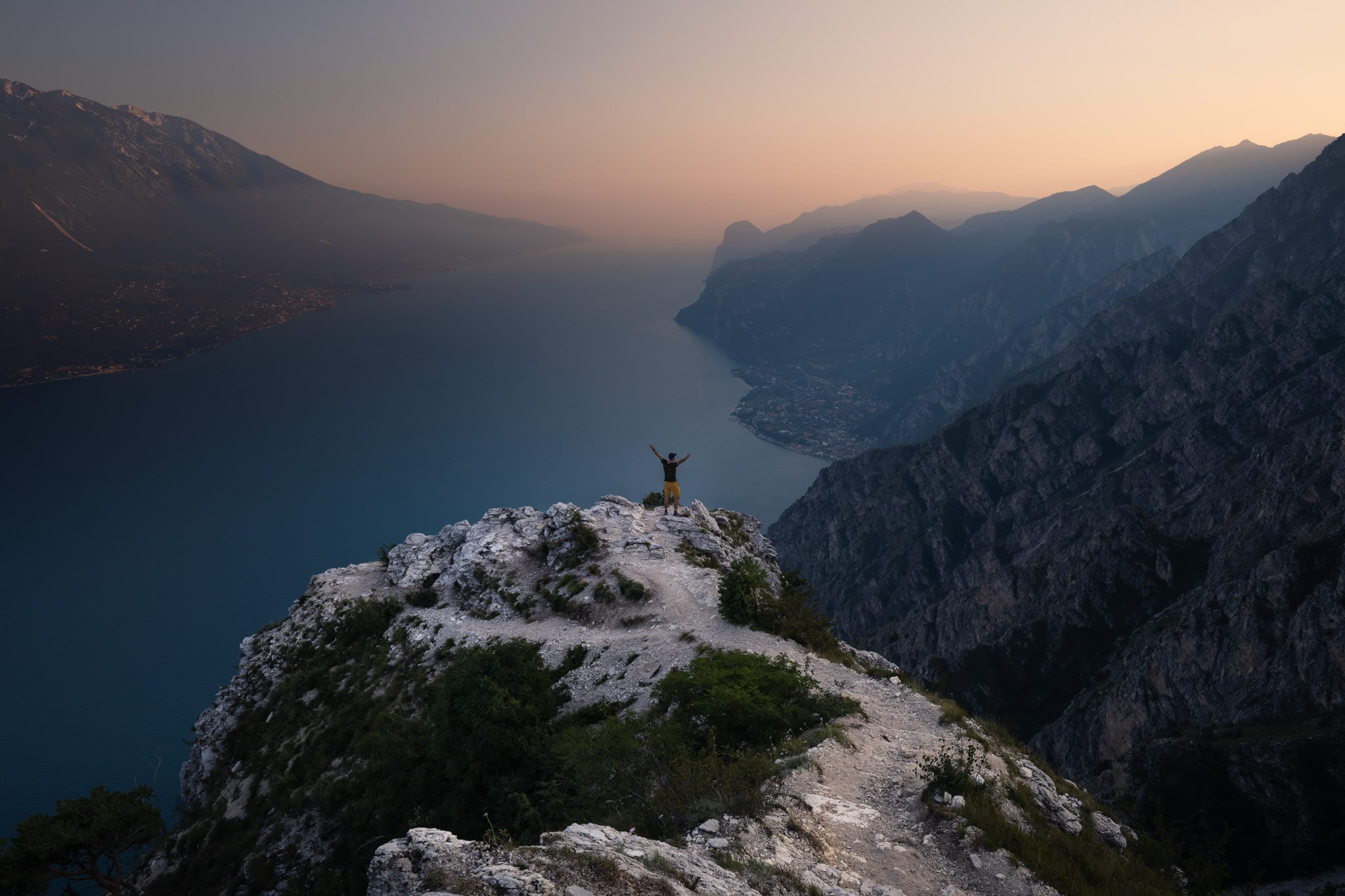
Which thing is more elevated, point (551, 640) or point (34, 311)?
point (34, 311)

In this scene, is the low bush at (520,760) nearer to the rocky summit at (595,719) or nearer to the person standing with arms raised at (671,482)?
the rocky summit at (595,719)

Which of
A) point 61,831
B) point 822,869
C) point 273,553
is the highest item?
point 822,869

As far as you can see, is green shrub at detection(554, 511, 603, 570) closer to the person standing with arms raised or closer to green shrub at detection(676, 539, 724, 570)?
green shrub at detection(676, 539, 724, 570)

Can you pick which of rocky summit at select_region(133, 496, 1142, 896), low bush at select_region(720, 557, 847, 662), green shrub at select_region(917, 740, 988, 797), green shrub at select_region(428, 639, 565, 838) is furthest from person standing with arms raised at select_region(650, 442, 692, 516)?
green shrub at select_region(917, 740, 988, 797)

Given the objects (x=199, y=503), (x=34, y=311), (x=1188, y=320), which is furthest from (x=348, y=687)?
(x=34, y=311)

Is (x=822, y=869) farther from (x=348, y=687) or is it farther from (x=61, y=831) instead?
(x=348, y=687)

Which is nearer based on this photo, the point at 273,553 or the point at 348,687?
the point at 348,687

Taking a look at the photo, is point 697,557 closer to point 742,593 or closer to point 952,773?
point 742,593
